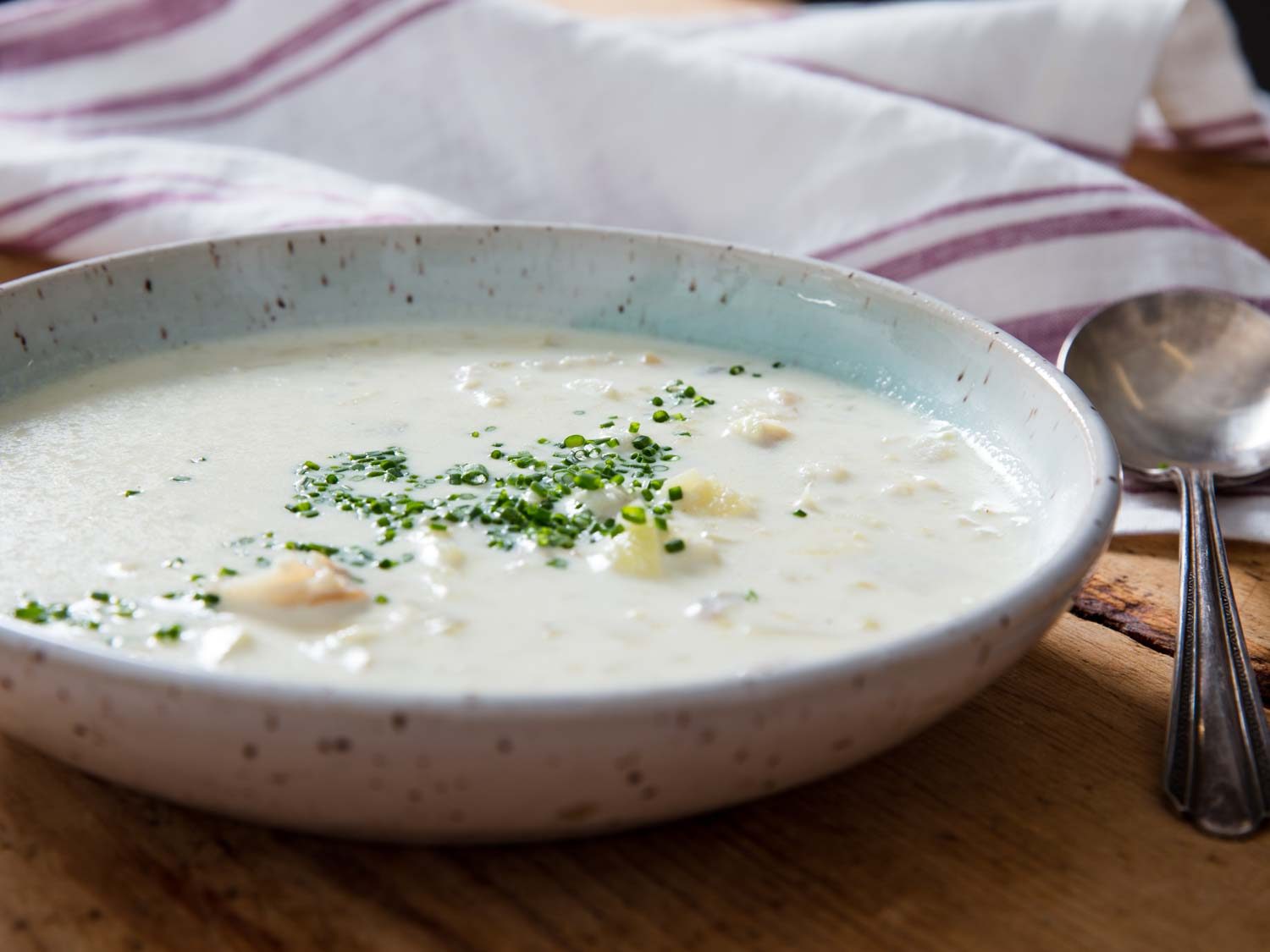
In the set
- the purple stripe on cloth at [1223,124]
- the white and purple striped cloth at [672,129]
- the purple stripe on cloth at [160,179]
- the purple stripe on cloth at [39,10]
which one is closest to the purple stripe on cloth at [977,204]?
the white and purple striped cloth at [672,129]

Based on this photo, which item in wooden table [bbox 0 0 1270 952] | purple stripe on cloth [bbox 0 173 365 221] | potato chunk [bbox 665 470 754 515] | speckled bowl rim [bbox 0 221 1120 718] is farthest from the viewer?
purple stripe on cloth [bbox 0 173 365 221]

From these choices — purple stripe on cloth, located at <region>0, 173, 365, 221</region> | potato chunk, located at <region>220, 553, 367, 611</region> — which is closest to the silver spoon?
potato chunk, located at <region>220, 553, 367, 611</region>

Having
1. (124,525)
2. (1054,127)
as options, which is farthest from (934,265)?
(124,525)

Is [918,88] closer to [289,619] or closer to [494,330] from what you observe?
[494,330]

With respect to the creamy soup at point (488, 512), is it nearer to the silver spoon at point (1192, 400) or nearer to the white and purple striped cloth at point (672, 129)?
the silver spoon at point (1192, 400)

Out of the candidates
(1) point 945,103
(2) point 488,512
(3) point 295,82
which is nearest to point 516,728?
(2) point 488,512

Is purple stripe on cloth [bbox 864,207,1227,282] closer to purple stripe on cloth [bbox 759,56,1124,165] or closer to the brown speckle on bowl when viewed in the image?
purple stripe on cloth [bbox 759,56,1124,165]
